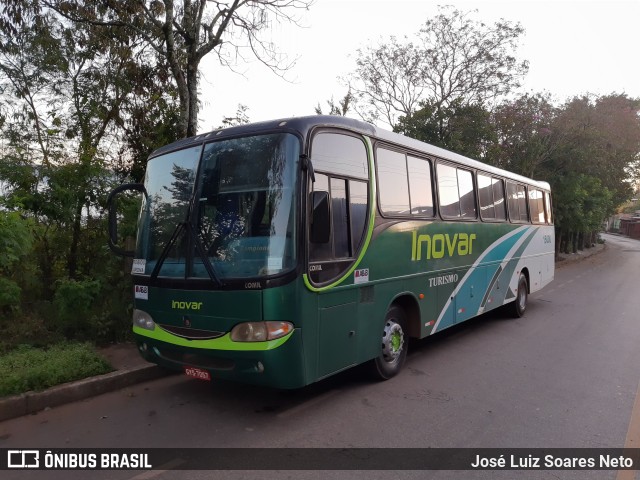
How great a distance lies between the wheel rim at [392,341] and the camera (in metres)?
5.64

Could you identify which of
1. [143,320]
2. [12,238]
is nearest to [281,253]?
[143,320]

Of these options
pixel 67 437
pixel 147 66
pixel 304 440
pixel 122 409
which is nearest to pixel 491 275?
pixel 304 440

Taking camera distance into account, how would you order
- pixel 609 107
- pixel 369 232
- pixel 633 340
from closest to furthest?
pixel 369 232
pixel 633 340
pixel 609 107

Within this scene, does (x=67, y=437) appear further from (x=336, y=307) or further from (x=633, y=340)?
(x=633, y=340)

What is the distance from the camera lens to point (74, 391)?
496 cm

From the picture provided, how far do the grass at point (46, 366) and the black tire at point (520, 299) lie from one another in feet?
26.2

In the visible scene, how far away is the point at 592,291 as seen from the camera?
1384cm

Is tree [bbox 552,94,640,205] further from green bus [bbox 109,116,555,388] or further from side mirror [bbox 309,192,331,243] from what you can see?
side mirror [bbox 309,192,331,243]

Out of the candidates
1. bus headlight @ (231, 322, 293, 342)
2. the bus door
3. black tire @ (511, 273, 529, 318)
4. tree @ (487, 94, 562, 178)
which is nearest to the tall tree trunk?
bus headlight @ (231, 322, 293, 342)

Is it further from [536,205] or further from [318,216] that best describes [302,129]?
[536,205]

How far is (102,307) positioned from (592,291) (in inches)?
522

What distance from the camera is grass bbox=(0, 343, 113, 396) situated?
4727 mm

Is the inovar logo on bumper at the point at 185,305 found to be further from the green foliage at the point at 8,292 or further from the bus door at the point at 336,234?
the green foliage at the point at 8,292

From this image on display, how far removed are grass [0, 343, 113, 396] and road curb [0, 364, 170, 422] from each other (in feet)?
0.31
